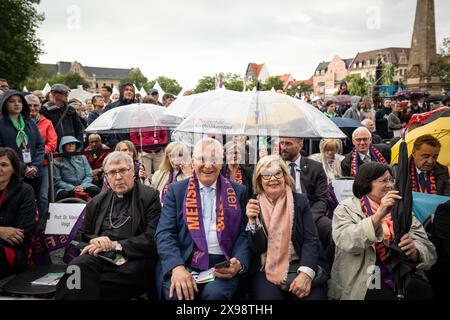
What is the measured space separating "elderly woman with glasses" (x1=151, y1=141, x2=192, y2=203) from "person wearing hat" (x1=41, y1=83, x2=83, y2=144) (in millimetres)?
3064

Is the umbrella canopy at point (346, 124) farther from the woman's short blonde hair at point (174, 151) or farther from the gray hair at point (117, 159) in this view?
the gray hair at point (117, 159)

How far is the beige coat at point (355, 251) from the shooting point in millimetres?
3041

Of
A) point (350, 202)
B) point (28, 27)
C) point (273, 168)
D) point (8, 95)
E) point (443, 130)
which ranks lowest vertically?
point (350, 202)

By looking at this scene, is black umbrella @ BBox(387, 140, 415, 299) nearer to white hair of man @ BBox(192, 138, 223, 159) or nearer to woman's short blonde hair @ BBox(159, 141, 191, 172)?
white hair of man @ BBox(192, 138, 223, 159)

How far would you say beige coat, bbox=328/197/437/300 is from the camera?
9.98ft

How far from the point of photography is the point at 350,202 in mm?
3355

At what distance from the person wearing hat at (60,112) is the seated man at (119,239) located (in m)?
3.92

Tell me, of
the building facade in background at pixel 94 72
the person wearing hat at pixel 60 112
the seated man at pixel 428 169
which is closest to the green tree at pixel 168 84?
the building facade in background at pixel 94 72

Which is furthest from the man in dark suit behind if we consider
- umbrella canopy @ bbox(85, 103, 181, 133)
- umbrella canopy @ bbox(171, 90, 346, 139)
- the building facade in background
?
the building facade in background

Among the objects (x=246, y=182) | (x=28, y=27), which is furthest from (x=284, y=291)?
(x=28, y=27)

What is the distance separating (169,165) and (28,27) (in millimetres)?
30823

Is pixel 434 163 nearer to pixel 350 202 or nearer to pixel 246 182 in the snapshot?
pixel 350 202

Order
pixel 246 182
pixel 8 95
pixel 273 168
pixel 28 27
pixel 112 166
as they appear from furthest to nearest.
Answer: pixel 28 27 → pixel 8 95 → pixel 246 182 → pixel 112 166 → pixel 273 168

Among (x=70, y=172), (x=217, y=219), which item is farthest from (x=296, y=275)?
(x=70, y=172)
